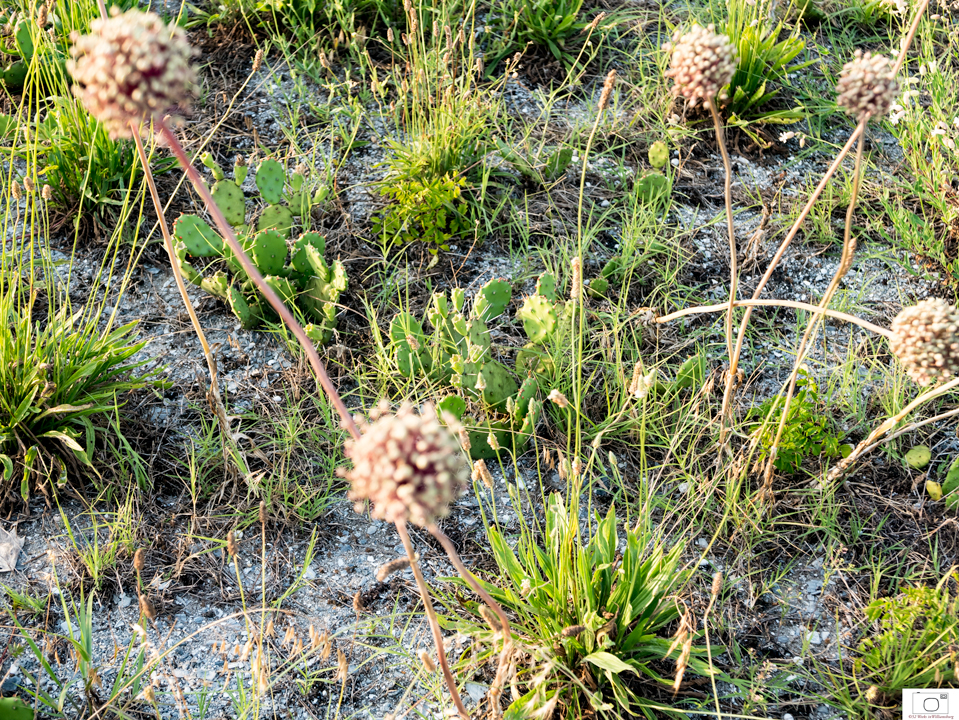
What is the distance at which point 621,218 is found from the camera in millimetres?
3096

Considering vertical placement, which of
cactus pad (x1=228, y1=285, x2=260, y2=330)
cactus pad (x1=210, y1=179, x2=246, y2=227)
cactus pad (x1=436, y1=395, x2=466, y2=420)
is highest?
cactus pad (x1=210, y1=179, x2=246, y2=227)

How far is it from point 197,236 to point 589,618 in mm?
1744

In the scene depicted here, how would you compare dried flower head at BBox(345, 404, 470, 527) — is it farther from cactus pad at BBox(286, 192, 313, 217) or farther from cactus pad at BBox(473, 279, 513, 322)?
cactus pad at BBox(286, 192, 313, 217)

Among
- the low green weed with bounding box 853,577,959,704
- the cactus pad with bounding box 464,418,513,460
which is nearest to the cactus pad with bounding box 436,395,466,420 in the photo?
the cactus pad with bounding box 464,418,513,460

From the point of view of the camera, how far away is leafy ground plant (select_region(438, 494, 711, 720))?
1.85 m

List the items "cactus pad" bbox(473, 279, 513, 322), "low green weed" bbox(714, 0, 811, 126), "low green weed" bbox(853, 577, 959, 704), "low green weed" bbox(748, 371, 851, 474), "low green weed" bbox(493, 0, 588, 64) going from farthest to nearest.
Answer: "low green weed" bbox(493, 0, 588, 64), "low green weed" bbox(714, 0, 811, 126), "cactus pad" bbox(473, 279, 513, 322), "low green weed" bbox(748, 371, 851, 474), "low green weed" bbox(853, 577, 959, 704)

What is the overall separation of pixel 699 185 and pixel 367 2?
64.2 inches

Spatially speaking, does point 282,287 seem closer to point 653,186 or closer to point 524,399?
point 524,399

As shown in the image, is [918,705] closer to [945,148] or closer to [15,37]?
[945,148]

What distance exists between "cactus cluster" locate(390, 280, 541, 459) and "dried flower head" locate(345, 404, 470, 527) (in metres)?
1.12

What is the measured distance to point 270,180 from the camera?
8.89 feet

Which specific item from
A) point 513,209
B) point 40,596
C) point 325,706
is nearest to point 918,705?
point 325,706

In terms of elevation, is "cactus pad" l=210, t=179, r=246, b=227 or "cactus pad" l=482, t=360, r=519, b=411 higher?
"cactus pad" l=210, t=179, r=246, b=227

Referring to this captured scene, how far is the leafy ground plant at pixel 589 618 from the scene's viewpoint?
1.85 meters
